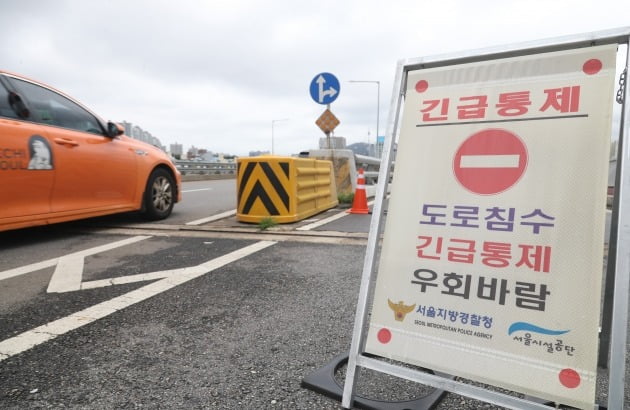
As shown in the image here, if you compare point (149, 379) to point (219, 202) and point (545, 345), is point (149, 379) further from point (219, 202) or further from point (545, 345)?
point (219, 202)

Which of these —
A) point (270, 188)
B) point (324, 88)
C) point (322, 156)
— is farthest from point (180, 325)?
point (324, 88)

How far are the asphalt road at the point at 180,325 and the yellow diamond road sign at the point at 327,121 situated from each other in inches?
197

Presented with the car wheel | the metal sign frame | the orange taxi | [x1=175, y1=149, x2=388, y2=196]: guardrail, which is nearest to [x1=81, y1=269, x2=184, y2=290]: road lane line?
the orange taxi

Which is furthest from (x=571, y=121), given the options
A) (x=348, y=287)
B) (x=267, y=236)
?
(x=267, y=236)

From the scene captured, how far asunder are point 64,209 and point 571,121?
4790 mm

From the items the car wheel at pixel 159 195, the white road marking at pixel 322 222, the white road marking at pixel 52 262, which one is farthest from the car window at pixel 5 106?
the white road marking at pixel 322 222

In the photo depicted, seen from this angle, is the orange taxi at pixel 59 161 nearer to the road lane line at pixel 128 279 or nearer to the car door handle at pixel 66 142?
the car door handle at pixel 66 142

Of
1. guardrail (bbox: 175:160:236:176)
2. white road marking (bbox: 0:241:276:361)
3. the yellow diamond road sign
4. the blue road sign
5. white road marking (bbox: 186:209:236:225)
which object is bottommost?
white road marking (bbox: 0:241:276:361)

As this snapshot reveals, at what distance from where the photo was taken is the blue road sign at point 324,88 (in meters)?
8.34

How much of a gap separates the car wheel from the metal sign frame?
4737mm

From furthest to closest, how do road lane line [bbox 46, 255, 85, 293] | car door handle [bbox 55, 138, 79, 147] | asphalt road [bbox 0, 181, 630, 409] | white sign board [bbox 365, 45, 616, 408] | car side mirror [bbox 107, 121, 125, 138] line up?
car side mirror [bbox 107, 121, 125, 138], car door handle [bbox 55, 138, 79, 147], road lane line [bbox 46, 255, 85, 293], asphalt road [bbox 0, 181, 630, 409], white sign board [bbox 365, 45, 616, 408]

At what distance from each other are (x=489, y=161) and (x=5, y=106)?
4.42 metres

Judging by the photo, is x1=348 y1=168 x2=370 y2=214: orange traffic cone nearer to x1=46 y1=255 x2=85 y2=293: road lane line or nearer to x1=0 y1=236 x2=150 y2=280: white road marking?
x1=0 y1=236 x2=150 y2=280: white road marking

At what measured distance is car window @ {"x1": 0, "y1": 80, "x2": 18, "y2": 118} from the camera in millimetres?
3957
